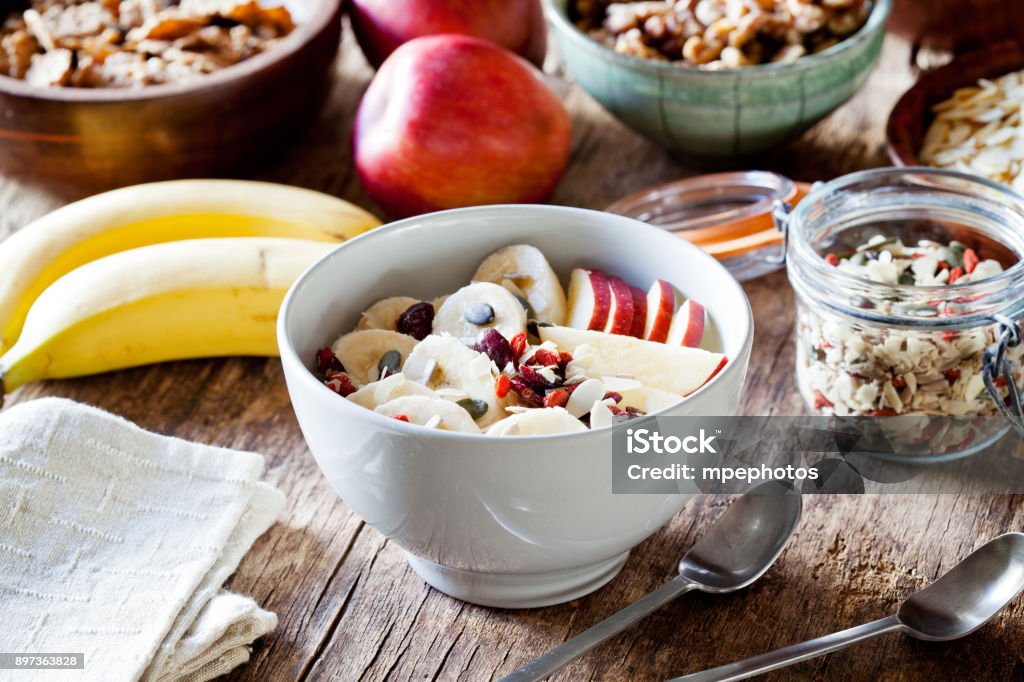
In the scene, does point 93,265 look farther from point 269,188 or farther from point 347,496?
point 347,496

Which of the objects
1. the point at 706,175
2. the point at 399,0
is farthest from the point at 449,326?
the point at 399,0

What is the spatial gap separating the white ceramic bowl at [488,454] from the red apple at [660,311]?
0.02 meters

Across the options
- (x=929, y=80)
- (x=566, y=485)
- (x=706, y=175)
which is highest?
(x=566, y=485)

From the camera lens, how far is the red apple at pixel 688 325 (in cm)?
92

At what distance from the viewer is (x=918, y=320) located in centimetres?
98

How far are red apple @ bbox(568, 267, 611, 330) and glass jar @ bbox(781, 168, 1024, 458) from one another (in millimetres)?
206

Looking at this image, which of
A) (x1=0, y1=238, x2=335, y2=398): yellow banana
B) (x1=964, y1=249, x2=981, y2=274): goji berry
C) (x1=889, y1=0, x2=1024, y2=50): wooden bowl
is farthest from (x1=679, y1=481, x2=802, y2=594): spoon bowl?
(x1=889, y1=0, x2=1024, y2=50): wooden bowl

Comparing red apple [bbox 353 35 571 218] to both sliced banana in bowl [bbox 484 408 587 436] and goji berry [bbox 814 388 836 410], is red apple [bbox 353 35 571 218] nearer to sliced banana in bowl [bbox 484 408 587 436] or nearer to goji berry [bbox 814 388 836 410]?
goji berry [bbox 814 388 836 410]

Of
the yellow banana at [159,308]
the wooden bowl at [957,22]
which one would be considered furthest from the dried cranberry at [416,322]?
the wooden bowl at [957,22]

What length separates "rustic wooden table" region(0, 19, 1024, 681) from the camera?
85 centimetres

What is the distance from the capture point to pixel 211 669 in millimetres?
837

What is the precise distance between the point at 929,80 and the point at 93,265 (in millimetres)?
1079

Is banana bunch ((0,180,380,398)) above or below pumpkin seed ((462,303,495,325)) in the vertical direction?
below

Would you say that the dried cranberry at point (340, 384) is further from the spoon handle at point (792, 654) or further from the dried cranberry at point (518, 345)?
the spoon handle at point (792, 654)
